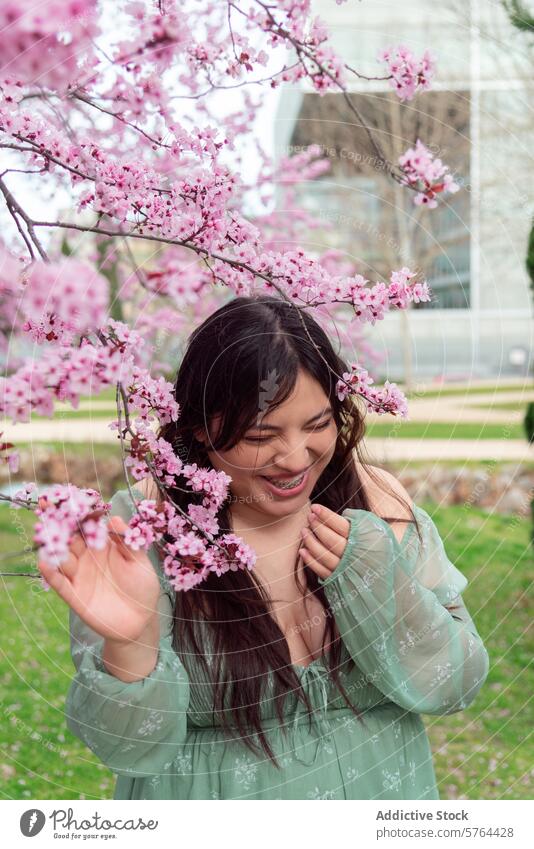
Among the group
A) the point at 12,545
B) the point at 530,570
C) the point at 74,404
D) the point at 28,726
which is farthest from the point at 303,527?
the point at 12,545

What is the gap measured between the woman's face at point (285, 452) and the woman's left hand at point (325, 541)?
54 millimetres

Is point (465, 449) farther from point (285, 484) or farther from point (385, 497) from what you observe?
point (285, 484)

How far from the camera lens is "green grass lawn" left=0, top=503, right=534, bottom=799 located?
8.46 ft

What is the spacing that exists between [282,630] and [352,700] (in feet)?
0.42

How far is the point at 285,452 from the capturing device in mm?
1132

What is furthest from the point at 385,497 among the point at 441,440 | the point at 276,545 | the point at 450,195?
the point at 441,440

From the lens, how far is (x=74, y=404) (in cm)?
79

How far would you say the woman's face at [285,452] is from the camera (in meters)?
1.13

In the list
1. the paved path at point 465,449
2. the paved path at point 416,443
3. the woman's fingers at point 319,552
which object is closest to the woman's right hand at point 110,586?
the woman's fingers at point 319,552

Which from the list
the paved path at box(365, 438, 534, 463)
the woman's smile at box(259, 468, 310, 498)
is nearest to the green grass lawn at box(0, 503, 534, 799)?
the woman's smile at box(259, 468, 310, 498)

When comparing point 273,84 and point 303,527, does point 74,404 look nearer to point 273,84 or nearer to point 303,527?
point 303,527

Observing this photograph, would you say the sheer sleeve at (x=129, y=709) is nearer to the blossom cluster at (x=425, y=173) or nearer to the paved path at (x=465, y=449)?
the blossom cluster at (x=425, y=173)

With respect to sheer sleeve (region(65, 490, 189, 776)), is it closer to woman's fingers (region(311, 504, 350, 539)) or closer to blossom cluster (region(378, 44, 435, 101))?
woman's fingers (region(311, 504, 350, 539))

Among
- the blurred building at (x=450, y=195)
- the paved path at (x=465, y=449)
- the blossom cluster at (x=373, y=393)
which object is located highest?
the blossom cluster at (x=373, y=393)
